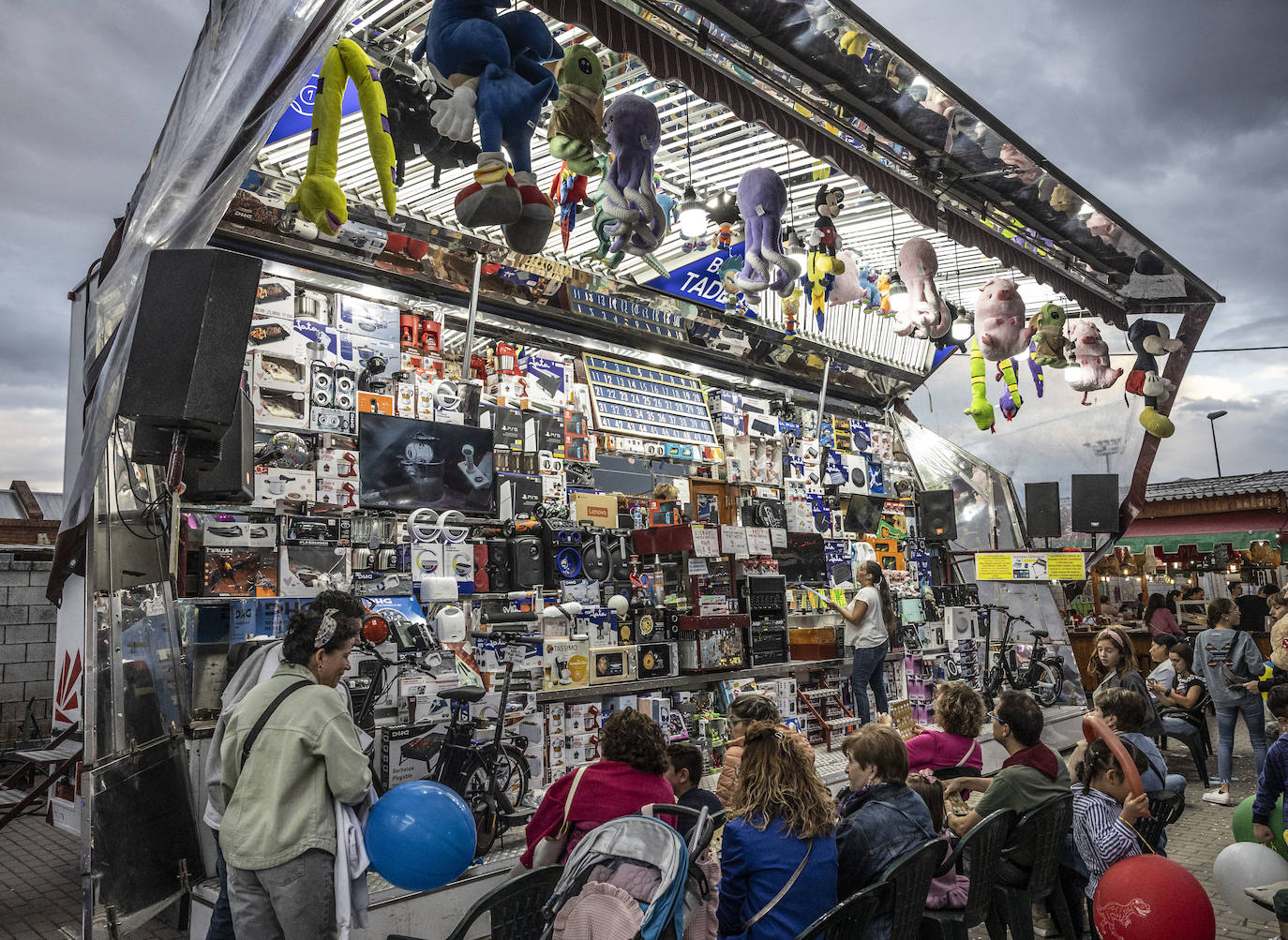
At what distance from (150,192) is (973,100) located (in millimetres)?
4661

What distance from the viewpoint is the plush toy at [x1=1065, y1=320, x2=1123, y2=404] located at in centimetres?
859

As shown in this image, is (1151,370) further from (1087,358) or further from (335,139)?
(335,139)

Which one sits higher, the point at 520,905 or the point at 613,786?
the point at 613,786

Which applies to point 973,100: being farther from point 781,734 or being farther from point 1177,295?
point 1177,295

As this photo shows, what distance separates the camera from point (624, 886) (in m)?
2.50

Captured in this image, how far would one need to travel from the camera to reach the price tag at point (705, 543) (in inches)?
288

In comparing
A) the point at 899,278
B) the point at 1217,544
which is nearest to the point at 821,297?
the point at 899,278

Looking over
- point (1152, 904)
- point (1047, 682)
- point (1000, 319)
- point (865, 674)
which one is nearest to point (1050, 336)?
point (1000, 319)

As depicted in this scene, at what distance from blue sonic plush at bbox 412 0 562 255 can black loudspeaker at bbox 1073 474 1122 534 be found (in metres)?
9.35

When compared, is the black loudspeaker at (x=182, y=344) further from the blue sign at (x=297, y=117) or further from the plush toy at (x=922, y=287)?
the plush toy at (x=922, y=287)

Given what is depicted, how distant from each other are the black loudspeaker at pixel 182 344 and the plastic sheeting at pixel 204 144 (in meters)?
0.21

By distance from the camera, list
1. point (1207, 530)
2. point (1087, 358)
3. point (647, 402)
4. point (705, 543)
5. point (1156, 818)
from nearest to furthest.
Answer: point (1156, 818) < point (705, 543) < point (647, 402) < point (1087, 358) < point (1207, 530)

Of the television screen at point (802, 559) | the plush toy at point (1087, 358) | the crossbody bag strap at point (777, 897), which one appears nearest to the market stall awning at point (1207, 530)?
the plush toy at point (1087, 358)

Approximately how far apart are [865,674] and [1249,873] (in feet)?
14.3
